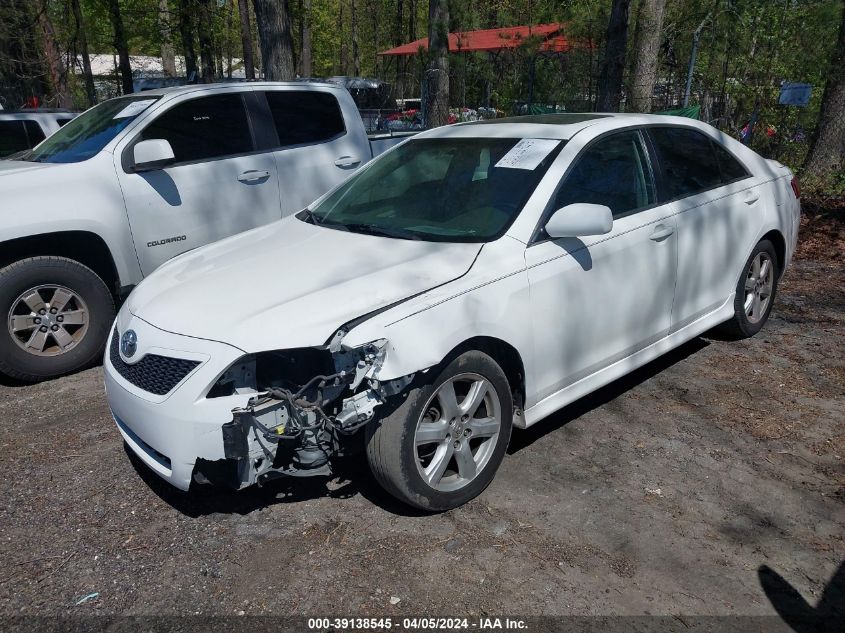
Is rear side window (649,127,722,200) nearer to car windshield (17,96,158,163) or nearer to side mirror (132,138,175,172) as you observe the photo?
side mirror (132,138,175,172)

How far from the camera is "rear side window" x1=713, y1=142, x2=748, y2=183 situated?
4.81m

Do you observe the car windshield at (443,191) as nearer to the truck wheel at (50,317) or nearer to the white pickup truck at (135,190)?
the white pickup truck at (135,190)

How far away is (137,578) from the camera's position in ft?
9.44

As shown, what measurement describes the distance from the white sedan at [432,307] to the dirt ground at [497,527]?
1.00 feet

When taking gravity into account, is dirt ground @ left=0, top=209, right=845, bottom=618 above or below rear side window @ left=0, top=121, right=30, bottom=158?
below

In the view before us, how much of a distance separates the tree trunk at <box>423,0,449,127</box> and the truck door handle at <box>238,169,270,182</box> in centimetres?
744

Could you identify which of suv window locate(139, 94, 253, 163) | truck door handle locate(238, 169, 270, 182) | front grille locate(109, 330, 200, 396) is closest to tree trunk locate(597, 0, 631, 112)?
suv window locate(139, 94, 253, 163)

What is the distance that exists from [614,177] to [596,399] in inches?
55.5

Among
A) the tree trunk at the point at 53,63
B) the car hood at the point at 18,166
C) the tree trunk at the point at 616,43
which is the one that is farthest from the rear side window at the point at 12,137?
the tree trunk at the point at 53,63

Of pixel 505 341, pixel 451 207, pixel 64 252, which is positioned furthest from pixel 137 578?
pixel 64 252

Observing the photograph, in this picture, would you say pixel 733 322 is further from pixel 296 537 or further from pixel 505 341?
pixel 296 537

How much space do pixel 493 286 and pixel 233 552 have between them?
164 centimetres

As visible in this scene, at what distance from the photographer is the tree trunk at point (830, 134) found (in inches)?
410

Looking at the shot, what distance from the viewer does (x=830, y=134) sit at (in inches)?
416
